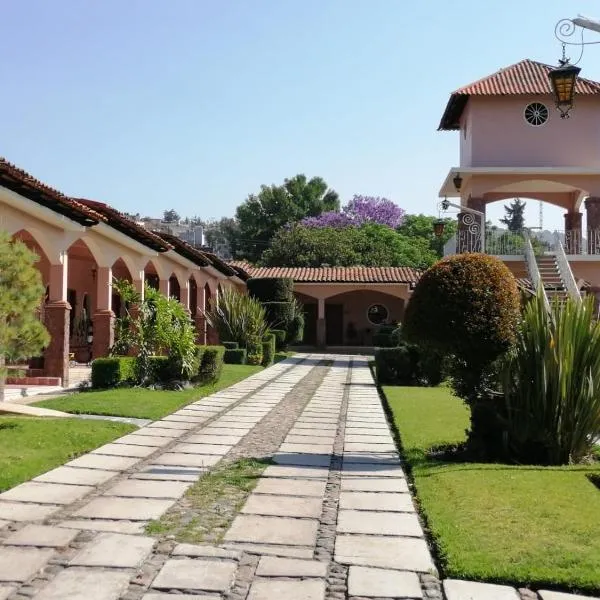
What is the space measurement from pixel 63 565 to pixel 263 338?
62.4 feet

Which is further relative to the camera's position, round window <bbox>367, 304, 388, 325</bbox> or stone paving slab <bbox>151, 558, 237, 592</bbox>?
round window <bbox>367, 304, 388, 325</bbox>

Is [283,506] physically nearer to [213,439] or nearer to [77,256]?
[213,439]

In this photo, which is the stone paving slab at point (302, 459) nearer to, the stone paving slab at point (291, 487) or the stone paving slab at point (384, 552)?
the stone paving slab at point (291, 487)

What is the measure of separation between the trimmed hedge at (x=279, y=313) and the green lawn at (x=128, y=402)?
13.9 m

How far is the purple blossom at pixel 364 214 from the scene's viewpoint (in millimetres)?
54094

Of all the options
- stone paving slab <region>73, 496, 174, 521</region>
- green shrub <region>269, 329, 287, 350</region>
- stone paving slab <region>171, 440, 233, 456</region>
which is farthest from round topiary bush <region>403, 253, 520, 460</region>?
green shrub <region>269, 329, 287, 350</region>

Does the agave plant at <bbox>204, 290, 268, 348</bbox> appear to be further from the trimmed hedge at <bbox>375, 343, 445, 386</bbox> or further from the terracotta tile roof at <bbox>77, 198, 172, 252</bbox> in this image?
the trimmed hedge at <bbox>375, 343, 445, 386</bbox>

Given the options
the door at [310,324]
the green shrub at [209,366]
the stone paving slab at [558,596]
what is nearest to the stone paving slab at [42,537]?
the stone paving slab at [558,596]

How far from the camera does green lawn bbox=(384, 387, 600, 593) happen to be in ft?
12.9

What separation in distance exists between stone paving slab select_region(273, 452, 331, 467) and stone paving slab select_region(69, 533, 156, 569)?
8.79ft

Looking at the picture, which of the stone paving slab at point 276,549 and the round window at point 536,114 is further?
the round window at point 536,114

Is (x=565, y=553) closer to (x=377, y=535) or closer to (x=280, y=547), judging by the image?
(x=377, y=535)

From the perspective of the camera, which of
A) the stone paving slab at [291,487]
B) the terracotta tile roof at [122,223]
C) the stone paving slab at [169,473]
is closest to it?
the stone paving slab at [291,487]

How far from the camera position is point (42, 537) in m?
4.37
